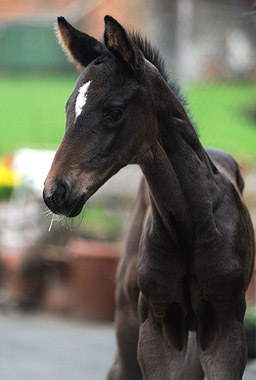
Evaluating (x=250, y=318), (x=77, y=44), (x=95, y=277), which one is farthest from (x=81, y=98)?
(x=95, y=277)

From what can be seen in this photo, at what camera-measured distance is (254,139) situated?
17547 mm

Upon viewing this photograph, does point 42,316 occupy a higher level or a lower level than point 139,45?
lower

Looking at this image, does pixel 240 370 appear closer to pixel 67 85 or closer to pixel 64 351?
pixel 64 351

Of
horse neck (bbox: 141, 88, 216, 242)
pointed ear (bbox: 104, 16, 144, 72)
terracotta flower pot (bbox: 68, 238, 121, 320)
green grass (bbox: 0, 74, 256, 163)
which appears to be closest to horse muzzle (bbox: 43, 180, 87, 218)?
horse neck (bbox: 141, 88, 216, 242)

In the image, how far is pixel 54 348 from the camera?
943 centimetres

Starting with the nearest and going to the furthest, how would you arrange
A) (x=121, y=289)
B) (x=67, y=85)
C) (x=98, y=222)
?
(x=121, y=289) < (x=98, y=222) < (x=67, y=85)

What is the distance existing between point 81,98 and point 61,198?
52 cm

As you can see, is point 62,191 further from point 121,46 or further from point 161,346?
point 161,346

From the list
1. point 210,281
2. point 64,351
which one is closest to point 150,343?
point 210,281

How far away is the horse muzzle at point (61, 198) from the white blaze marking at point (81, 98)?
386 millimetres

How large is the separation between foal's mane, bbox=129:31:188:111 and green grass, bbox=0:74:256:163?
8.03 metres

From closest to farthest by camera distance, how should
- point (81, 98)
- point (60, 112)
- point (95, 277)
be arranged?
point (81, 98) < point (95, 277) < point (60, 112)

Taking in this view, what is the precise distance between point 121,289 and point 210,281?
4.69ft

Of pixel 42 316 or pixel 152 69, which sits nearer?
pixel 152 69
